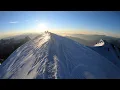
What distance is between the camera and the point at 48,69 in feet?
6.02

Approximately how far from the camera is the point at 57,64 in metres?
1.88

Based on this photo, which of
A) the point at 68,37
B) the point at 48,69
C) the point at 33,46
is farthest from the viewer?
the point at 68,37

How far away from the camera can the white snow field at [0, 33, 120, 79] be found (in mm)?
1842

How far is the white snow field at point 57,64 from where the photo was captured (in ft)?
6.04
